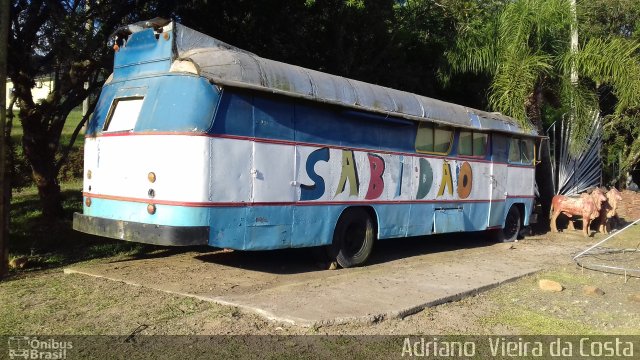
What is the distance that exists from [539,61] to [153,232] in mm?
10685

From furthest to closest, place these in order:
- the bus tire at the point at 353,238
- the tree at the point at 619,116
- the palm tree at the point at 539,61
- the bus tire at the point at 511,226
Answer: the tree at the point at 619,116
the palm tree at the point at 539,61
the bus tire at the point at 511,226
the bus tire at the point at 353,238

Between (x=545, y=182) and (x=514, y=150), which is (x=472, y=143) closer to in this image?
(x=514, y=150)

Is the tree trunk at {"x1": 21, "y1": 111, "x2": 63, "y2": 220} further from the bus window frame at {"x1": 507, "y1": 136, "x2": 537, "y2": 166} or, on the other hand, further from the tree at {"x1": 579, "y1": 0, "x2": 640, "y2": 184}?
the tree at {"x1": 579, "y1": 0, "x2": 640, "y2": 184}

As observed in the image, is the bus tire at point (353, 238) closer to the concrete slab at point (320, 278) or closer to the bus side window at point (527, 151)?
the concrete slab at point (320, 278)

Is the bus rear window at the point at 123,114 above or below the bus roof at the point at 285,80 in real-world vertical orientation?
below

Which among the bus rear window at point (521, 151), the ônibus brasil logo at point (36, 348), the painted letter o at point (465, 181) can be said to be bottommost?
the ônibus brasil logo at point (36, 348)

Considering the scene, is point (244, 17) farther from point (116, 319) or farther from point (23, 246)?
point (116, 319)

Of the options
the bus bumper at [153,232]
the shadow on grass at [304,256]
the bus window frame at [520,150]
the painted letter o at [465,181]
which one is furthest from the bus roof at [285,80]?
the bus window frame at [520,150]

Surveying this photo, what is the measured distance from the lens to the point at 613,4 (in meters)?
21.1

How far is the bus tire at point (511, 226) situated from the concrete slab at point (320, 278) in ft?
6.07

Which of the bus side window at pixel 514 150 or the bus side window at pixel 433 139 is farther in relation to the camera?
the bus side window at pixel 514 150

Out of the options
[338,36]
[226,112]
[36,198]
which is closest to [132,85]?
[226,112]

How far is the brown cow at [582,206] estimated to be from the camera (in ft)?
46.1

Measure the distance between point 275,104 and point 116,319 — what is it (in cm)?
321
